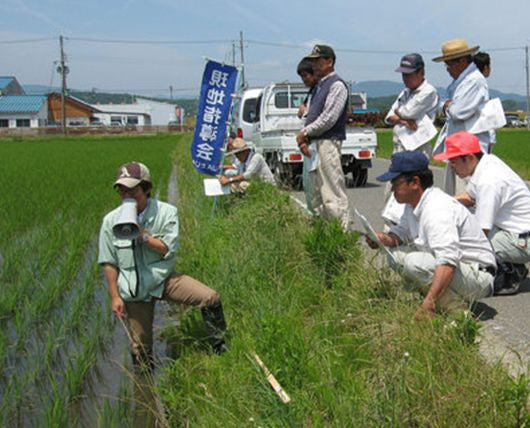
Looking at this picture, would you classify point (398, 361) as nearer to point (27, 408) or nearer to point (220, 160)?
point (27, 408)

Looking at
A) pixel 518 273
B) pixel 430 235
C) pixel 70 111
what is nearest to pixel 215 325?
pixel 430 235

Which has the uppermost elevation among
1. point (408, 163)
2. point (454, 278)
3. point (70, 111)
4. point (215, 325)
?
point (408, 163)

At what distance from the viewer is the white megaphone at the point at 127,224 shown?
3.53 meters

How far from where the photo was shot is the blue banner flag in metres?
7.92

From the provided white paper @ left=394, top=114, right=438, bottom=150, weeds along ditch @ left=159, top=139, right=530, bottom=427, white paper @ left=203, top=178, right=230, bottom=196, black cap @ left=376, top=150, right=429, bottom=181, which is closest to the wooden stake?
weeds along ditch @ left=159, top=139, right=530, bottom=427

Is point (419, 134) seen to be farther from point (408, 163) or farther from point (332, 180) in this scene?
point (408, 163)

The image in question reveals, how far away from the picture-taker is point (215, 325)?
3.97 meters

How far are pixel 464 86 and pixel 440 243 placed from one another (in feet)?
6.52

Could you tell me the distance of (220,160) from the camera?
8164mm

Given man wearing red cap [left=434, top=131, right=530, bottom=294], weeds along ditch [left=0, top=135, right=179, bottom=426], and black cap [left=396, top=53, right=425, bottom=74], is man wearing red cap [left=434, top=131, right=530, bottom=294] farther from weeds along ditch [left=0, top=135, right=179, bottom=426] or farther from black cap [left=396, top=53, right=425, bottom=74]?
weeds along ditch [left=0, top=135, right=179, bottom=426]

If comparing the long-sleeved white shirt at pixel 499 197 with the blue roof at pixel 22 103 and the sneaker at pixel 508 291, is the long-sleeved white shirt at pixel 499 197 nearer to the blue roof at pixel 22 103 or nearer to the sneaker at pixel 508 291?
the sneaker at pixel 508 291

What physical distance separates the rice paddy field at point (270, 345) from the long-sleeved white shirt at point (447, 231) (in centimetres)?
30

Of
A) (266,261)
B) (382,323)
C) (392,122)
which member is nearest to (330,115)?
Result: (392,122)

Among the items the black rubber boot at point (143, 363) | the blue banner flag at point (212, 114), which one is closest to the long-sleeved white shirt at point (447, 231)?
the black rubber boot at point (143, 363)
